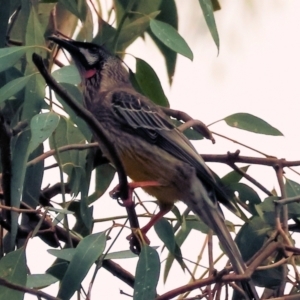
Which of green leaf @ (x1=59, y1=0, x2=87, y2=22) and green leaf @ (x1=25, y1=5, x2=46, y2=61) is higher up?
green leaf @ (x1=59, y1=0, x2=87, y2=22)

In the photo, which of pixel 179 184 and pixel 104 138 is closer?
pixel 104 138

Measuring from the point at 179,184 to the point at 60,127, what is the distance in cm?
39

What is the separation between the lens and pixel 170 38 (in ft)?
5.41

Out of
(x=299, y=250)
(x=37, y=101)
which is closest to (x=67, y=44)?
(x=37, y=101)

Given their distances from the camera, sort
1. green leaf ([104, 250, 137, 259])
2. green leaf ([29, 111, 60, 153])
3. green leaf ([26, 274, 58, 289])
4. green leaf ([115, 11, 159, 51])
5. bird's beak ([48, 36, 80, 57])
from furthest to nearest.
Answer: bird's beak ([48, 36, 80, 57]) < green leaf ([115, 11, 159, 51]) < green leaf ([104, 250, 137, 259]) < green leaf ([26, 274, 58, 289]) < green leaf ([29, 111, 60, 153])

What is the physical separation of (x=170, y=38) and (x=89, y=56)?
1.80ft

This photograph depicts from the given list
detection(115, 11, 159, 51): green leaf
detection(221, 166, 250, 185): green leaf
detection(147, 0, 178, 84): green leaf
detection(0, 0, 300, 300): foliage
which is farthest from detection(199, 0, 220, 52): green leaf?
detection(221, 166, 250, 185): green leaf

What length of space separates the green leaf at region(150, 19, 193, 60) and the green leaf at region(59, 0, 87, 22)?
0.71 ft

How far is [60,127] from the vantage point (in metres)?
1.85

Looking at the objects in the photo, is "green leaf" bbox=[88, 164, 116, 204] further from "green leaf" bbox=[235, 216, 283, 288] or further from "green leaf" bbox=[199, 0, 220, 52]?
"green leaf" bbox=[199, 0, 220, 52]

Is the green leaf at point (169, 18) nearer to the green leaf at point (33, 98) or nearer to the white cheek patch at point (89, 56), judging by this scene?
the white cheek patch at point (89, 56)

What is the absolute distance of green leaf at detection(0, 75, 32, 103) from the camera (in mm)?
1557

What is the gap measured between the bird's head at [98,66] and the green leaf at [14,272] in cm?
69

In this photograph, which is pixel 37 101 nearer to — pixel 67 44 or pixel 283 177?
pixel 67 44
